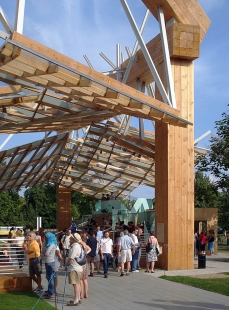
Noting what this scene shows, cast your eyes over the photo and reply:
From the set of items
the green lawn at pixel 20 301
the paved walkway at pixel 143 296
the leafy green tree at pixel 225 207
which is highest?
the leafy green tree at pixel 225 207

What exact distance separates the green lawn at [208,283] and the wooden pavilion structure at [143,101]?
7.81ft

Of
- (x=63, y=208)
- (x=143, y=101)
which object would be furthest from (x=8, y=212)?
(x=143, y=101)

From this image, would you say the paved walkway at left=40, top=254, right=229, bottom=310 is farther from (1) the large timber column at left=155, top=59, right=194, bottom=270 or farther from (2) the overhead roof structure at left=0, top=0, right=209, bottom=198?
(2) the overhead roof structure at left=0, top=0, right=209, bottom=198

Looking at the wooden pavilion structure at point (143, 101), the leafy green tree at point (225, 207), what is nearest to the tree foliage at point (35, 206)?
the leafy green tree at point (225, 207)

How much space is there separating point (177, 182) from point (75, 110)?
4.38m

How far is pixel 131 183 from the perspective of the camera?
3338cm

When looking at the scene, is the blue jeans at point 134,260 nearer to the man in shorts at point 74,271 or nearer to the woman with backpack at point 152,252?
the woman with backpack at point 152,252

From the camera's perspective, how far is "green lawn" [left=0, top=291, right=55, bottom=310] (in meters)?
9.17

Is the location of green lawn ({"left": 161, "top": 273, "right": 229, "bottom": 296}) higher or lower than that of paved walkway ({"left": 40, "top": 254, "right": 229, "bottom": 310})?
higher

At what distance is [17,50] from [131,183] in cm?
2414

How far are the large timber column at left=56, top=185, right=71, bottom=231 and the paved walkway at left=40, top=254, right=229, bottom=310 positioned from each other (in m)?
21.8

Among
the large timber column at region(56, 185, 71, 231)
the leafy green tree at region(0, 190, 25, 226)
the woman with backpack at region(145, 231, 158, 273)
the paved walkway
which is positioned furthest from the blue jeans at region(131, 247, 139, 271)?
the leafy green tree at region(0, 190, 25, 226)

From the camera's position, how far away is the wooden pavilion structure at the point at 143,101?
11289 millimetres

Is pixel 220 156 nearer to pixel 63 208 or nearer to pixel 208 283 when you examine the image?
pixel 208 283
